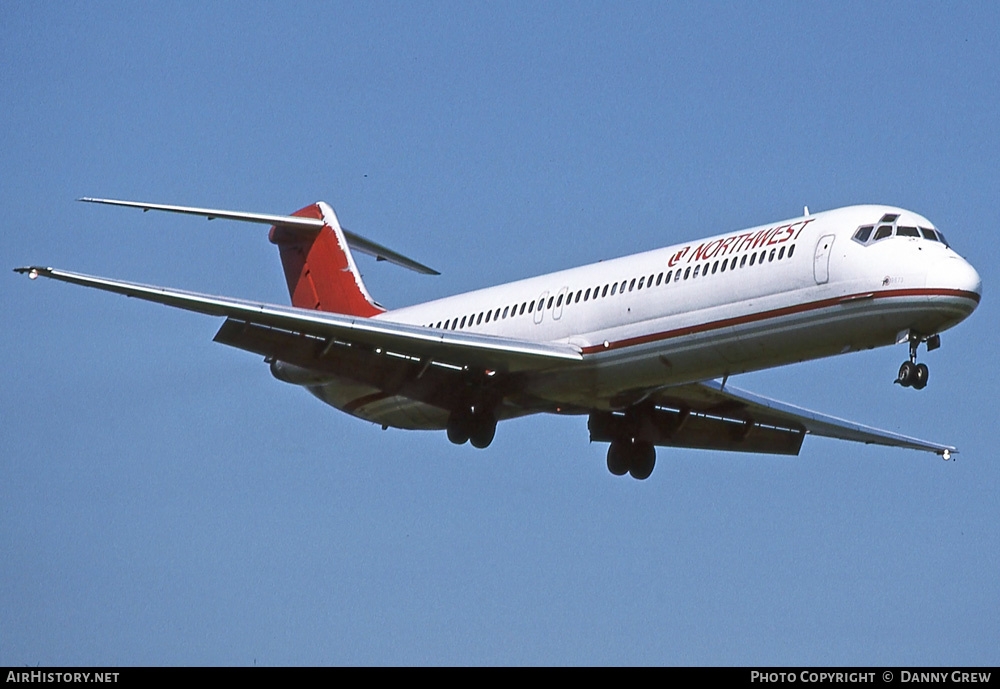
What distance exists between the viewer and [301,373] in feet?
134

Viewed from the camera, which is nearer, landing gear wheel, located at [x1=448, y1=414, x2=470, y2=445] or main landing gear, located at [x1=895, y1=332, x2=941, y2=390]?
main landing gear, located at [x1=895, y1=332, x2=941, y2=390]

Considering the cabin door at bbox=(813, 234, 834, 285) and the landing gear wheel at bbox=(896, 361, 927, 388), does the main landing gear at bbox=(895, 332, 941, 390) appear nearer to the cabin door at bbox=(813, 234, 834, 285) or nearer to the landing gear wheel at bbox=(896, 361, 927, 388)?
the landing gear wheel at bbox=(896, 361, 927, 388)

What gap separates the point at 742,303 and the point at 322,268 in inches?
534

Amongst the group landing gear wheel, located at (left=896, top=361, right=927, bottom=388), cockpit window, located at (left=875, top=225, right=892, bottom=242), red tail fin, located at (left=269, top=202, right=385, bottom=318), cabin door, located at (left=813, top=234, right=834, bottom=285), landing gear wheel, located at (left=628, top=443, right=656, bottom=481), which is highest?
red tail fin, located at (left=269, top=202, right=385, bottom=318)

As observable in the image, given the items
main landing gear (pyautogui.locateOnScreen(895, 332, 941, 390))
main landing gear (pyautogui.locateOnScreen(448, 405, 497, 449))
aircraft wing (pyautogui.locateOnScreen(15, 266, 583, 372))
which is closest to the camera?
main landing gear (pyautogui.locateOnScreen(895, 332, 941, 390))

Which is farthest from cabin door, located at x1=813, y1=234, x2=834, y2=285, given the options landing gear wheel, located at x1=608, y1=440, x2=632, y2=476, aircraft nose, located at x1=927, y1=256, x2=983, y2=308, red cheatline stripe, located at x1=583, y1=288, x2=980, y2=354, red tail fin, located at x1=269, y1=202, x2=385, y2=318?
A: red tail fin, located at x1=269, y1=202, x2=385, y2=318

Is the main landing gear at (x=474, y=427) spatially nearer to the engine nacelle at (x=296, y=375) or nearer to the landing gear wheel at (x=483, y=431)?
the landing gear wheel at (x=483, y=431)

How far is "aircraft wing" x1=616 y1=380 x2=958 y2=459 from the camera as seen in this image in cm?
4059

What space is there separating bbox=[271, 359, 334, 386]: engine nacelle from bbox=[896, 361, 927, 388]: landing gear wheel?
13.0 meters

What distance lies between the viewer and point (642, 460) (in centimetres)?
4078

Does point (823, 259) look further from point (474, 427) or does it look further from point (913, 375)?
point (474, 427)
